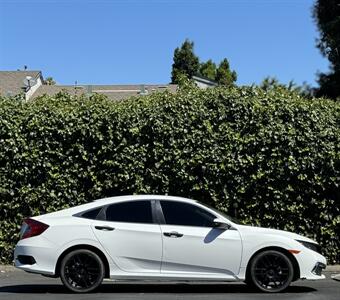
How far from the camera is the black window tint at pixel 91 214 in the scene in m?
9.81

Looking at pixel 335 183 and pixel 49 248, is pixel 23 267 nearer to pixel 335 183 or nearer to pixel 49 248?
pixel 49 248

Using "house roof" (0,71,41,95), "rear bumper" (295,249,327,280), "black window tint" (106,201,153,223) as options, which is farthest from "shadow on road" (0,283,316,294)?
"house roof" (0,71,41,95)

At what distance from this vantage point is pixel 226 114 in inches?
531

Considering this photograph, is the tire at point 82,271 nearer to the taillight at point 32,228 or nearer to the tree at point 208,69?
the taillight at point 32,228

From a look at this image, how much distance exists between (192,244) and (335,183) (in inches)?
196

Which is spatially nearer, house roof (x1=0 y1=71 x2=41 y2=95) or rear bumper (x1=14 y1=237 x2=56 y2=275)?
rear bumper (x1=14 y1=237 x2=56 y2=275)

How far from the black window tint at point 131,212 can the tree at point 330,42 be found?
1392cm

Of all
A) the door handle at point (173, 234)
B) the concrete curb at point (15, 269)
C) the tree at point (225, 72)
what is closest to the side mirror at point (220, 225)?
the door handle at point (173, 234)

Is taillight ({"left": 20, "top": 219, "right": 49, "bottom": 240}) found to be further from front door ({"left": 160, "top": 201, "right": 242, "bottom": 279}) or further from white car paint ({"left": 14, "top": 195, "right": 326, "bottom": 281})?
front door ({"left": 160, "top": 201, "right": 242, "bottom": 279})

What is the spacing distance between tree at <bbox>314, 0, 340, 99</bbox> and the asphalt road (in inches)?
479

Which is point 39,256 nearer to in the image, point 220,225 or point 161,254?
point 161,254

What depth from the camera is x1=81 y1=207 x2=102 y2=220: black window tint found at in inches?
386

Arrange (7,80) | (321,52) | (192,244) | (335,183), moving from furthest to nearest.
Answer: (7,80) → (321,52) → (335,183) → (192,244)

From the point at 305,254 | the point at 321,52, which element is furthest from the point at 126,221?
the point at 321,52
